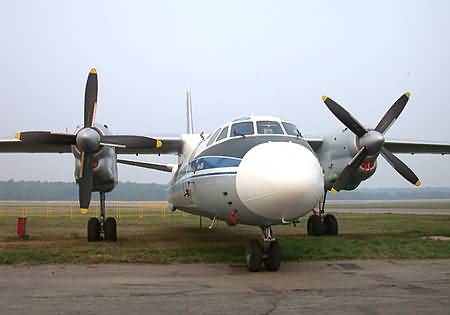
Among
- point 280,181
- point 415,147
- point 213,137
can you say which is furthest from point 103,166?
point 415,147

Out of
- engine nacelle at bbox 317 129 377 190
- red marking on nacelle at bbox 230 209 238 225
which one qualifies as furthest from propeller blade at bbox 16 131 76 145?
engine nacelle at bbox 317 129 377 190

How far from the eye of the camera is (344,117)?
48.1 feet

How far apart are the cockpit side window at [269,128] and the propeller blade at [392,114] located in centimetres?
650

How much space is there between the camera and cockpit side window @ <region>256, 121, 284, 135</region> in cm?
1006

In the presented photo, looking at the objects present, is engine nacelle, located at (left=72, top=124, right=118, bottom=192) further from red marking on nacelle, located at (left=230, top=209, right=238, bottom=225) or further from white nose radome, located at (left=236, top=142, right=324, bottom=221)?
white nose radome, located at (left=236, top=142, right=324, bottom=221)

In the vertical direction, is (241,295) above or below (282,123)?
below

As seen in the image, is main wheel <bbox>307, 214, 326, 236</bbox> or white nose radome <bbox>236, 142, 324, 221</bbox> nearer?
white nose radome <bbox>236, 142, 324, 221</bbox>

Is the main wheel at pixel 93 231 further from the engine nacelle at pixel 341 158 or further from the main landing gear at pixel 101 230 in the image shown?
the engine nacelle at pixel 341 158

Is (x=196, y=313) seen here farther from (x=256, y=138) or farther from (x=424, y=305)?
(x=256, y=138)

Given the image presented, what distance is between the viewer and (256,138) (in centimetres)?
978

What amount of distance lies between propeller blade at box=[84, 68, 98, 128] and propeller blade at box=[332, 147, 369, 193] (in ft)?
23.9

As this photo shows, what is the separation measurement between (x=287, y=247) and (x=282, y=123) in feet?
11.5

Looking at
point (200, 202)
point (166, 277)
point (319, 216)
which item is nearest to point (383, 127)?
point (319, 216)

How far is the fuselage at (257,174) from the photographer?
8.34 m
